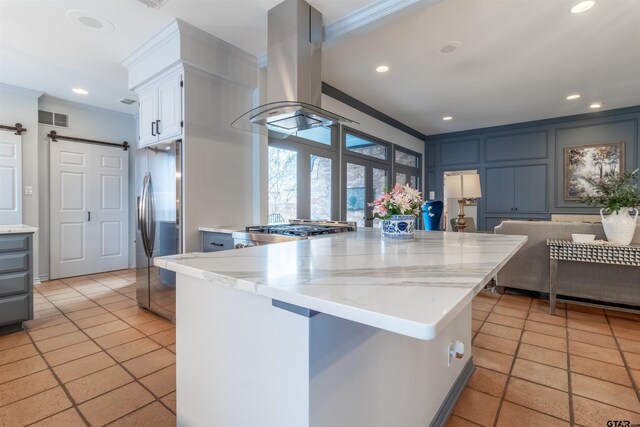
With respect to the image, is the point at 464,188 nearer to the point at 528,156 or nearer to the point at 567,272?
the point at 567,272

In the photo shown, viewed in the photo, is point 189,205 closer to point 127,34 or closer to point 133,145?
point 127,34

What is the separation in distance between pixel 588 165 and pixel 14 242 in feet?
26.1

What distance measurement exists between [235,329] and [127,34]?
2917 mm

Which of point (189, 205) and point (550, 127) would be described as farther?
point (550, 127)

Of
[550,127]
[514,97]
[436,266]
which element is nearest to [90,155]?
[436,266]

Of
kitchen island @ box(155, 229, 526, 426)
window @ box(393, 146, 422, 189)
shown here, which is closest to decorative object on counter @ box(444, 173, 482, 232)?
window @ box(393, 146, 422, 189)

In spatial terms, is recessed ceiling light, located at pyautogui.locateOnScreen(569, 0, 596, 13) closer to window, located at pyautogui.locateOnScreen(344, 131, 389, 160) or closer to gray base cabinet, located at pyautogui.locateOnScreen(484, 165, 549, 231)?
window, located at pyautogui.locateOnScreen(344, 131, 389, 160)

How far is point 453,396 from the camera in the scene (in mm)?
1665

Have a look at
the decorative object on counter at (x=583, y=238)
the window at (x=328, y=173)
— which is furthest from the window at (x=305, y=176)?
the decorative object on counter at (x=583, y=238)

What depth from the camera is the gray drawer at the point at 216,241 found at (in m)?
2.60

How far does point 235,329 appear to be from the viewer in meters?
1.00

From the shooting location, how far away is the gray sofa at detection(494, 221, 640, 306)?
9.35 ft

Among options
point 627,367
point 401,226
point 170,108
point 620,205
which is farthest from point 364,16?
point 627,367

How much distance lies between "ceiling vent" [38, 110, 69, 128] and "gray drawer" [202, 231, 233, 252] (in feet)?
10.7
